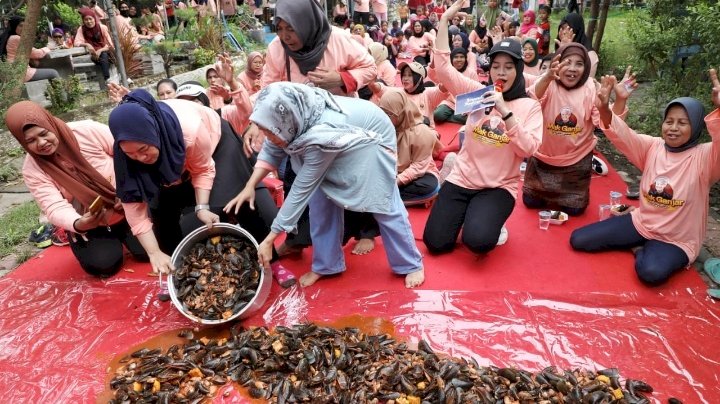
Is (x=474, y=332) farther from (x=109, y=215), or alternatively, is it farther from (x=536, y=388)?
(x=109, y=215)

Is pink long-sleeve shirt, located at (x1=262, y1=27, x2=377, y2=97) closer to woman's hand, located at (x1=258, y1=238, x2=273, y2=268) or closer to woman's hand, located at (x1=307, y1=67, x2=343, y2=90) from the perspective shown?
woman's hand, located at (x1=307, y1=67, x2=343, y2=90)

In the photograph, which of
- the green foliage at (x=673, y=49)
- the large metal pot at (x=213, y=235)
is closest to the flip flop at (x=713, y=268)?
the green foliage at (x=673, y=49)

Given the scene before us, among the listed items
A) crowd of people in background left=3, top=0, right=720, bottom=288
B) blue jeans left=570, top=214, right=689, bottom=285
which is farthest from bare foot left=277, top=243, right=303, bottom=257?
blue jeans left=570, top=214, right=689, bottom=285

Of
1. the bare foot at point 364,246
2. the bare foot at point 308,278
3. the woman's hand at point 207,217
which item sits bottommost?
the bare foot at point 308,278

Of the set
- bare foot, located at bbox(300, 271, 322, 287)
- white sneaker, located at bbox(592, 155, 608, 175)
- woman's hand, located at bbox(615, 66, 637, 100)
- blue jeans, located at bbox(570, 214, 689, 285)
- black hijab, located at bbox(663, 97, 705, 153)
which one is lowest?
bare foot, located at bbox(300, 271, 322, 287)

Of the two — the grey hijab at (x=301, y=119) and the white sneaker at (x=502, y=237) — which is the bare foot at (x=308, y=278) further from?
the white sneaker at (x=502, y=237)

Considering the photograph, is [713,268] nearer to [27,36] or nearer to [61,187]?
[61,187]

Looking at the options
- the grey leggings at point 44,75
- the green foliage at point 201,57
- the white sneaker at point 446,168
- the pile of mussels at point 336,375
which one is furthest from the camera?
the green foliage at point 201,57

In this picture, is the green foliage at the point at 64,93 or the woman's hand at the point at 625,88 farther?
the green foliage at the point at 64,93

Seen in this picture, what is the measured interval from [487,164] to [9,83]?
5.35 m

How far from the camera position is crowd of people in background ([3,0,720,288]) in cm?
264

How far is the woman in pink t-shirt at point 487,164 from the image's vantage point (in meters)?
3.20

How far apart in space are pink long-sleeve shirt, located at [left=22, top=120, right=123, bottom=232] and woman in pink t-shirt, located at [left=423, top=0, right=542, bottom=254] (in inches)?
94.4

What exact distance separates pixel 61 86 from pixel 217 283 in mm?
5231
